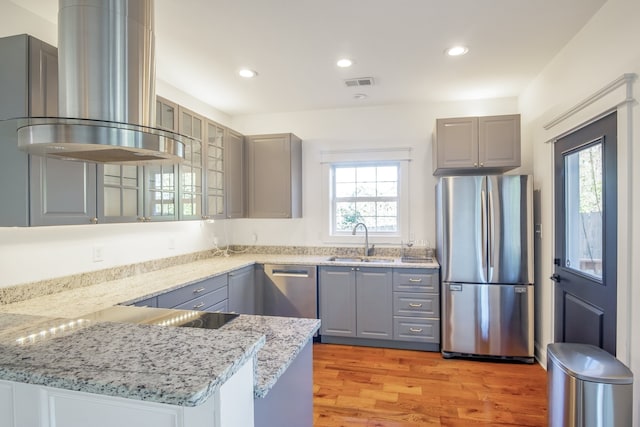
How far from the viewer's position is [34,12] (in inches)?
84.7

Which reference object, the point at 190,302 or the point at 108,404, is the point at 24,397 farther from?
the point at 190,302

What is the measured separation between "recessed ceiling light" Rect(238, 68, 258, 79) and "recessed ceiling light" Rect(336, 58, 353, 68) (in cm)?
77

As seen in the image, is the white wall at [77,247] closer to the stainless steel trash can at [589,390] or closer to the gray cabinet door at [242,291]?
the gray cabinet door at [242,291]

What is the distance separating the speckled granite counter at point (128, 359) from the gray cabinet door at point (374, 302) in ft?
8.77

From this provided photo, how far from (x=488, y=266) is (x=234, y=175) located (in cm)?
280

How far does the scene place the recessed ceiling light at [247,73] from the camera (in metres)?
3.03

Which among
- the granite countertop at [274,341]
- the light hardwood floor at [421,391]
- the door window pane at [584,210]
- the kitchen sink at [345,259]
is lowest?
the light hardwood floor at [421,391]

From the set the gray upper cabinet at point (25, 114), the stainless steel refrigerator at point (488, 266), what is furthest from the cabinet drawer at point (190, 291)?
the stainless steel refrigerator at point (488, 266)

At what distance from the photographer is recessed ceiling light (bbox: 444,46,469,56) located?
104 inches

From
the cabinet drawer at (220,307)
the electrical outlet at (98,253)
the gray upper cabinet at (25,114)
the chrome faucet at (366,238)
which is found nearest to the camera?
the gray upper cabinet at (25,114)

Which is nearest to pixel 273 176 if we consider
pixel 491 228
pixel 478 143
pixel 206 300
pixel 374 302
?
pixel 206 300

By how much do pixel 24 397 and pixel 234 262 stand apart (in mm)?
2708

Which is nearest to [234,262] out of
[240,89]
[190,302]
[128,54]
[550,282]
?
[190,302]

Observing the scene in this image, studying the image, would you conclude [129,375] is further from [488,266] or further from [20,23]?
[488,266]
